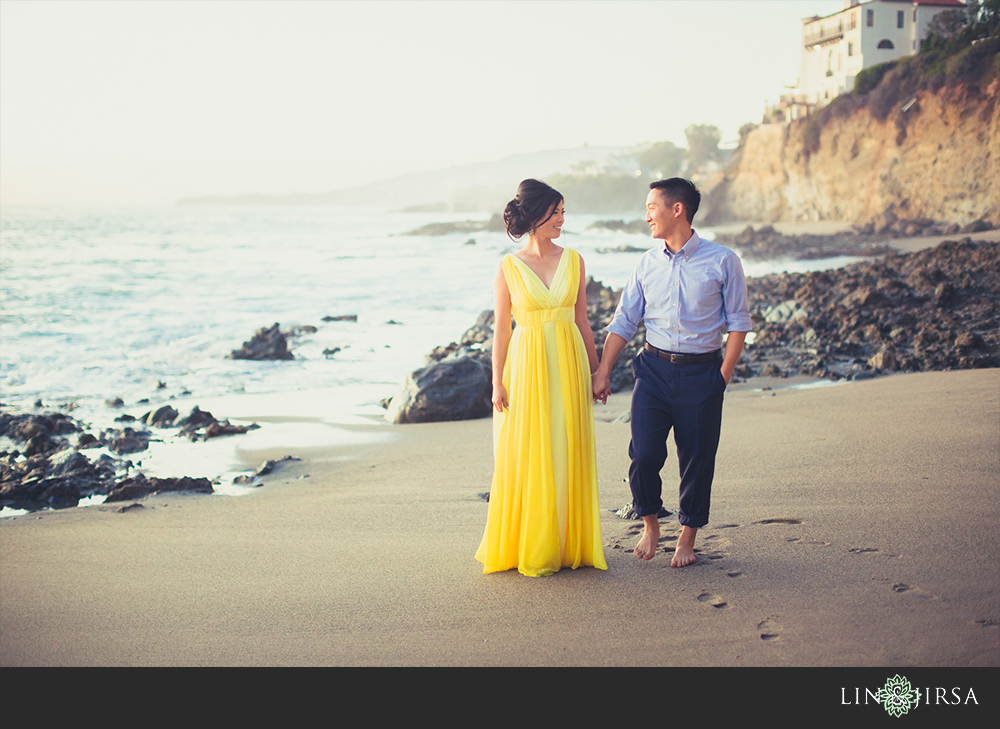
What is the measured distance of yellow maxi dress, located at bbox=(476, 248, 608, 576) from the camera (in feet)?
12.4

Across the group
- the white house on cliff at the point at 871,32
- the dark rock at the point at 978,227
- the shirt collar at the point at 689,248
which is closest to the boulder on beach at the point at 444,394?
the shirt collar at the point at 689,248

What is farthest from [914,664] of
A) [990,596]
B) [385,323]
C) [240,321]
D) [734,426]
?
[240,321]

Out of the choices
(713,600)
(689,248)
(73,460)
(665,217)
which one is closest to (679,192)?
(665,217)

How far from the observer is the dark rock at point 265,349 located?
1390 cm

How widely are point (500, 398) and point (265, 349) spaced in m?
11.0

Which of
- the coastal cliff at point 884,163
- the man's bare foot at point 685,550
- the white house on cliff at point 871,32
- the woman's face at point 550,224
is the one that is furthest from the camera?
the white house on cliff at point 871,32

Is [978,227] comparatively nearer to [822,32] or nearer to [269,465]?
[269,465]

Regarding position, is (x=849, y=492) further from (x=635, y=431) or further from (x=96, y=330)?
(x=96, y=330)

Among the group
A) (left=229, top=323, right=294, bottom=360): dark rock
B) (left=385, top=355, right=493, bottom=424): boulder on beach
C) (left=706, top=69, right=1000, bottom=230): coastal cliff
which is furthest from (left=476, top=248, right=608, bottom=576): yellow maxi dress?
(left=706, top=69, right=1000, bottom=230): coastal cliff

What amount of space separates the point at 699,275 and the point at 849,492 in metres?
2.11

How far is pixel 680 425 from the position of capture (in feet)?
12.3

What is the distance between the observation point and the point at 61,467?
6879 millimetres

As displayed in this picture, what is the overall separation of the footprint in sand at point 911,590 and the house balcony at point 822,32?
191 feet
